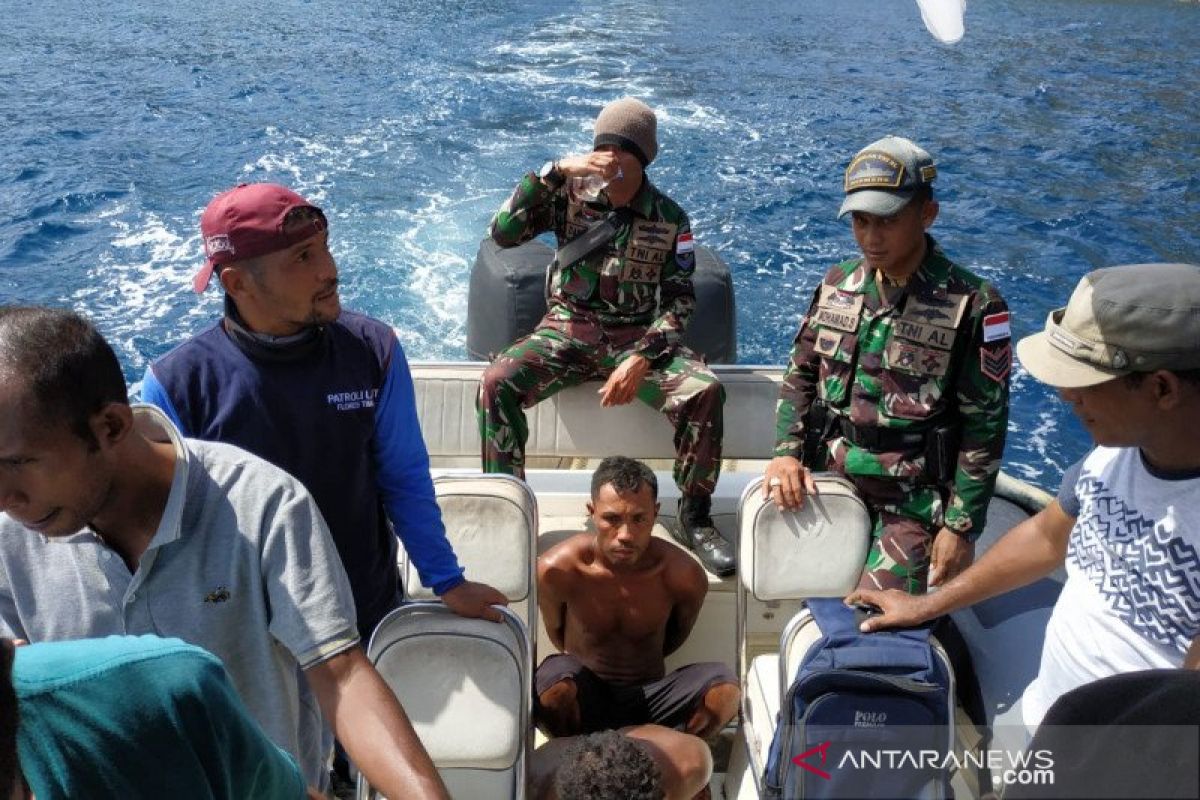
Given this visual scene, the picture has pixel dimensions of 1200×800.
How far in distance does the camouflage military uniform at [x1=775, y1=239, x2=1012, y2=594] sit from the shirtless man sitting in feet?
1.34

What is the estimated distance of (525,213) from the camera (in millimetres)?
3375

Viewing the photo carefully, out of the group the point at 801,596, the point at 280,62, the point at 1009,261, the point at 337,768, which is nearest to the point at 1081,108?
the point at 1009,261

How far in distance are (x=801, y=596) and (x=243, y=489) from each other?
4.90ft

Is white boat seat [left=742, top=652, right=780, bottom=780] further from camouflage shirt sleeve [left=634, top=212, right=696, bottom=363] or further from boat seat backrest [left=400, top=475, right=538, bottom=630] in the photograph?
camouflage shirt sleeve [left=634, top=212, right=696, bottom=363]

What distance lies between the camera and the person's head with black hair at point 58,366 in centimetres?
117

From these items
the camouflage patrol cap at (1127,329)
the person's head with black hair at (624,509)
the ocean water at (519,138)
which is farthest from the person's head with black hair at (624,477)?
the ocean water at (519,138)

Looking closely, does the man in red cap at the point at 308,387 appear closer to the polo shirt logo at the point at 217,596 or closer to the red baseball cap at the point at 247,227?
the red baseball cap at the point at 247,227

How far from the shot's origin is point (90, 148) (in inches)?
345

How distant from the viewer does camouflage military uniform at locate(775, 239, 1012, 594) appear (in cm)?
251

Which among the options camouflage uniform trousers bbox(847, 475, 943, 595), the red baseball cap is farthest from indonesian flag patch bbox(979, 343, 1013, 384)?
the red baseball cap

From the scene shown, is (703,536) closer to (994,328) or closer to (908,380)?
(908,380)

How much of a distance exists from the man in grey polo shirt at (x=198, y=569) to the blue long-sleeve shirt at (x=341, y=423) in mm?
480

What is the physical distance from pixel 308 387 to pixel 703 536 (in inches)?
Answer: 63.9

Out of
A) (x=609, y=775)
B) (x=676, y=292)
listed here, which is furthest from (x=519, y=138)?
(x=609, y=775)
